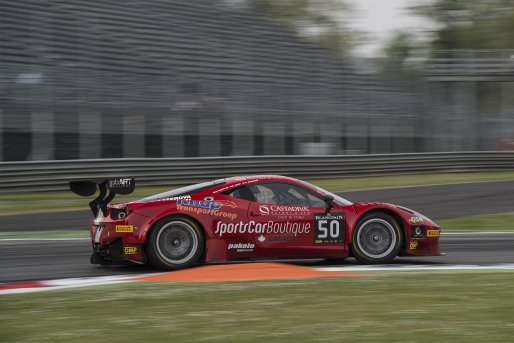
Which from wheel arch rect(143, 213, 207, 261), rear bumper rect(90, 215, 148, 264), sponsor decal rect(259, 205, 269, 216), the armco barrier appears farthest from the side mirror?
the armco barrier

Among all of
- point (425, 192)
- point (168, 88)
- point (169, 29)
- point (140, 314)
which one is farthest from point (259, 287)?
point (169, 29)

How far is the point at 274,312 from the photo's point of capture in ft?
19.7

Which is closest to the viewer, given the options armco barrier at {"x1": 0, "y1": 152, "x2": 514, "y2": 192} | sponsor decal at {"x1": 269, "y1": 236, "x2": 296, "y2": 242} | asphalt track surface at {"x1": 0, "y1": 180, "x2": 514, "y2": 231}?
sponsor decal at {"x1": 269, "y1": 236, "x2": 296, "y2": 242}

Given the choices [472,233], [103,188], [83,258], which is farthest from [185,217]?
[472,233]

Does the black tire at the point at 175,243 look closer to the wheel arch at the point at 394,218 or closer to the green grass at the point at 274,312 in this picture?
the green grass at the point at 274,312

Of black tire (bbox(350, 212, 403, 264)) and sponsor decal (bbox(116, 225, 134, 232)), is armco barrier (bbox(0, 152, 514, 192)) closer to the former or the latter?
sponsor decal (bbox(116, 225, 134, 232))

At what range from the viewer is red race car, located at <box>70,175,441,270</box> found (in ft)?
28.7

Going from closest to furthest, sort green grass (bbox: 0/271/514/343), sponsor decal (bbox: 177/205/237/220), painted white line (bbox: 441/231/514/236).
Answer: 1. green grass (bbox: 0/271/514/343)
2. sponsor decal (bbox: 177/205/237/220)
3. painted white line (bbox: 441/231/514/236)

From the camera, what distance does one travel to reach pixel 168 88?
72.0 ft

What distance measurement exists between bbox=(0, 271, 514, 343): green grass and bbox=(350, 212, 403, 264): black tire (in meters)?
1.40

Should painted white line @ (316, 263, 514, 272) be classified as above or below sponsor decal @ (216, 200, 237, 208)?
below

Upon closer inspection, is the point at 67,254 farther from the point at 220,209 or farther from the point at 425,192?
the point at 425,192

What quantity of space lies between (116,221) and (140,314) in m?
2.85

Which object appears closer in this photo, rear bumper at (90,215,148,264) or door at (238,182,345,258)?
rear bumper at (90,215,148,264)
